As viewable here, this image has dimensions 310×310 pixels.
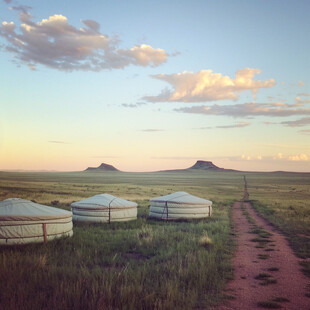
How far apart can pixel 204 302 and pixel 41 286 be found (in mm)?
3586

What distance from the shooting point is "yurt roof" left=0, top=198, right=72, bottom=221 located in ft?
38.3

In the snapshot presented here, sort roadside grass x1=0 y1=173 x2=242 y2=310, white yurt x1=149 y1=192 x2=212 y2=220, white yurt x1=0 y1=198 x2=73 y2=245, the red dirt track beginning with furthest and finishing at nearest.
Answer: white yurt x1=149 y1=192 x2=212 y2=220 < white yurt x1=0 y1=198 x2=73 y2=245 < the red dirt track < roadside grass x1=0 y1=173 x2=242 y2=310

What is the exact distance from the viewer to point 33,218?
39.4 feet

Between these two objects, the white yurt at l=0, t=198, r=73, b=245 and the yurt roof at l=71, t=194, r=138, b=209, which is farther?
the yurt roof at l=71, t=194, r=138, b=209

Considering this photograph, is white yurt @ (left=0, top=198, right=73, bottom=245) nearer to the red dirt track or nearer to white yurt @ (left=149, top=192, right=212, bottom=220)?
the red dirt track

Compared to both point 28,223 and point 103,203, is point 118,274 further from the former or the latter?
point 103,203

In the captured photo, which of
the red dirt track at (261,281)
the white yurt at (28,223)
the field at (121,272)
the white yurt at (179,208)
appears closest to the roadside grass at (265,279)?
the red dirt track at (261,281)

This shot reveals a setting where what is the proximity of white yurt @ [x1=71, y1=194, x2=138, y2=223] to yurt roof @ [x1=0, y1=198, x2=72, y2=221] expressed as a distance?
445 centimetres

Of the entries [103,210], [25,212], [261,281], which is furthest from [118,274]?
[103,210]

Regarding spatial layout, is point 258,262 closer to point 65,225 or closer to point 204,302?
point 204,302

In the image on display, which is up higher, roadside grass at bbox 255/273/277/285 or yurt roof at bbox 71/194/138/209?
yurt roof at bbox 71/194/138/209

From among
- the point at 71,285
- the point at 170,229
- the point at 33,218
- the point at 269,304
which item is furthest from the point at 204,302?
the point at 170,229

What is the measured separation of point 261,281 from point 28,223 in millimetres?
8202

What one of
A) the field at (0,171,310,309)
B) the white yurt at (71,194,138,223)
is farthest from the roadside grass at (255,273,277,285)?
the white yurt at (71,194,138,223)
